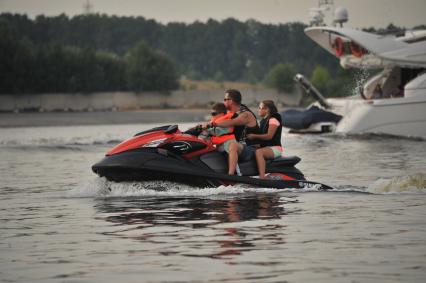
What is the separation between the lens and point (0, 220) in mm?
13352

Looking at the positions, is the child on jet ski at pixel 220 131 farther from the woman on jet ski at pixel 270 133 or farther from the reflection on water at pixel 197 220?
the reflection on water at pixel 197 220

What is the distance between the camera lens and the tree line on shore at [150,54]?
9162 centimetres

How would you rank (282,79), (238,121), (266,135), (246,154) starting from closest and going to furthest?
(238,121)
(246,154)
(266,135)
(282,79)

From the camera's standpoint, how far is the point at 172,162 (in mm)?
15062

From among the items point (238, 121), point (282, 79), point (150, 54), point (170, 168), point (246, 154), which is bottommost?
point (282, 79)

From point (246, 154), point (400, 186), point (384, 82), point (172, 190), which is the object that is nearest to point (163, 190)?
point (172, 190)

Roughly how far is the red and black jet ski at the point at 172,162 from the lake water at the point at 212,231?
0.16m

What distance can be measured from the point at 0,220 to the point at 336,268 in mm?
5056

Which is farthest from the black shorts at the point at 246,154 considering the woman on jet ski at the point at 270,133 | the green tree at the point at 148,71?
the green tree at the point at 148,71

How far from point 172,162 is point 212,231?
10.9ft

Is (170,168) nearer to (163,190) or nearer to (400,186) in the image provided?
(163,190)

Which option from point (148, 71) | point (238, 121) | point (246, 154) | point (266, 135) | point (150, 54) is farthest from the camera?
point (150, 54)

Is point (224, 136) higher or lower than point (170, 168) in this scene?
higher

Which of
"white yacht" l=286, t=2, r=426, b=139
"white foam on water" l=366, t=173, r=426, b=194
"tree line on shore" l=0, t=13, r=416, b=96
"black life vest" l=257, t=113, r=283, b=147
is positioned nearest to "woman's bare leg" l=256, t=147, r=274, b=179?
"black life vest" l=257, t=113, r=283, b=147
